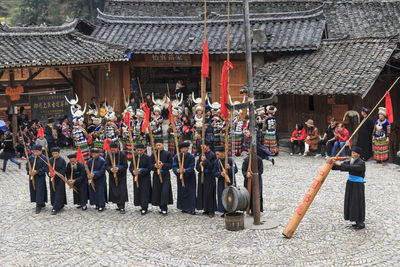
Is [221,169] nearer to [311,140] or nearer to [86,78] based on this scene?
[311,140]

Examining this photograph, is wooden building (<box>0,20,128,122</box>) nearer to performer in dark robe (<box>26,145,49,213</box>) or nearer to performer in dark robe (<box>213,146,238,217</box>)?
performer in dark robe (<box>26,145,49,213</box>)

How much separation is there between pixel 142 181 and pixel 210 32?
12.5 meters

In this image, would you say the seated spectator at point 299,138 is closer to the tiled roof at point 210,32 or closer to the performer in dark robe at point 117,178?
the tiled roof at point 210,32

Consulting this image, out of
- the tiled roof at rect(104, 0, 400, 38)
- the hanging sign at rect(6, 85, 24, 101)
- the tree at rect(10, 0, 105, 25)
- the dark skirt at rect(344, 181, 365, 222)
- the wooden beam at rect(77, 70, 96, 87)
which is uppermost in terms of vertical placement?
the tree at rect(10, 0, 105, 25)

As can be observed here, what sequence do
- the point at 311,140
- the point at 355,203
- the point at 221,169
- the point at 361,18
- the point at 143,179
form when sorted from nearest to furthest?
the point at 355,203 → the point at 221,169 → the point at 143,179 → the point at 311,140 → the point at 361,18

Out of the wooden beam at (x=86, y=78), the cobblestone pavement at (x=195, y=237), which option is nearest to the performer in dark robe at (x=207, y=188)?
the cobblestone pavement at (x=195, y=237)

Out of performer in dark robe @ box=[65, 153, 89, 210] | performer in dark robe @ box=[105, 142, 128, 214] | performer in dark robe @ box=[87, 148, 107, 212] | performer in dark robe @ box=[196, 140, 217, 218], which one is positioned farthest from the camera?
performer in dark robe @ box=[65, 153, 89, 210]

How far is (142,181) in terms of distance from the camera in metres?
12.3

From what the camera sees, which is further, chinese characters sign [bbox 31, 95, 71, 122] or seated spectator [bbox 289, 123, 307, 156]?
chinese characters sign [bbox 31, 95, 71, 122]

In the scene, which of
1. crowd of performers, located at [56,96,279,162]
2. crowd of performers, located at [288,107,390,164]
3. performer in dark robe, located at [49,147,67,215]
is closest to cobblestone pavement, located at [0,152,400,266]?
performer in dark robe, located at [49,147,67,215]

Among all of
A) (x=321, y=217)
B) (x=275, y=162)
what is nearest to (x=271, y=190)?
(x=321, y=217)

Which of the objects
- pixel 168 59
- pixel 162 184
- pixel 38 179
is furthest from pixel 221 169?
pixel 168 59

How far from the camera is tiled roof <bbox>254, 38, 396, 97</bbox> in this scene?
18050mm

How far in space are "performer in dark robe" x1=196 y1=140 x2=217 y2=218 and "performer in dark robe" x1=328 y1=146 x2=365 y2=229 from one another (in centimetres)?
270
